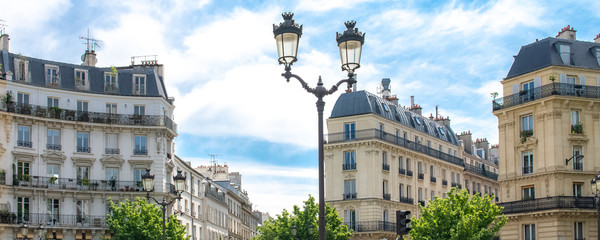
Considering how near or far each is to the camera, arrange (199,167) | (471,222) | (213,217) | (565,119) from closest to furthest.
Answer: (471,222), (565,119), (213,217), (199,167)

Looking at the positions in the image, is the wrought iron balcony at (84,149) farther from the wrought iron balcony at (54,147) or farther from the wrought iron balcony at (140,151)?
the wrought iron balcony at (140,151)

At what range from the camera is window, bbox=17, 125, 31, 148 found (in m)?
52.5

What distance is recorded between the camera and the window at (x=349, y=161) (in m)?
63.2

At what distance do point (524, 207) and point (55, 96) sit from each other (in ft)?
99.9

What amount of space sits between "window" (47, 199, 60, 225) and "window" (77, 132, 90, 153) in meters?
3.80

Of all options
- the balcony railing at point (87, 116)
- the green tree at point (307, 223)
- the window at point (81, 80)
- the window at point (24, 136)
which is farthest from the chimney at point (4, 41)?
the green tree at point (307, 223)

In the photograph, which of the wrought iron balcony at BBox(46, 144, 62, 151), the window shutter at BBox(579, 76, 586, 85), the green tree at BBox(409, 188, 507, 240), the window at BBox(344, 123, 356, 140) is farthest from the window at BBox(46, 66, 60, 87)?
the window shutter at BBox(579, 76, 586, 85)

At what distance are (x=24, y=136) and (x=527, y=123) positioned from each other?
102ft

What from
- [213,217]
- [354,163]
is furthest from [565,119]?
[213,217]

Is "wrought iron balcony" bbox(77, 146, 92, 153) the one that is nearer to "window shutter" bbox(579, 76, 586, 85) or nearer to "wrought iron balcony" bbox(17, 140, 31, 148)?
"wrought iron balcony" bbox(17, 140, 31, 148)

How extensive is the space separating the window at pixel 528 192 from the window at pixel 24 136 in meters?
30.8

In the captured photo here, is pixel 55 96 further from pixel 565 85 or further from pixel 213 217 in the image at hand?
pixel 565 85

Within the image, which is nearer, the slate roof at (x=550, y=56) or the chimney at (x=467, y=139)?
the slate roof at (x=550, y=56)

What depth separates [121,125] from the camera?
55312mm
